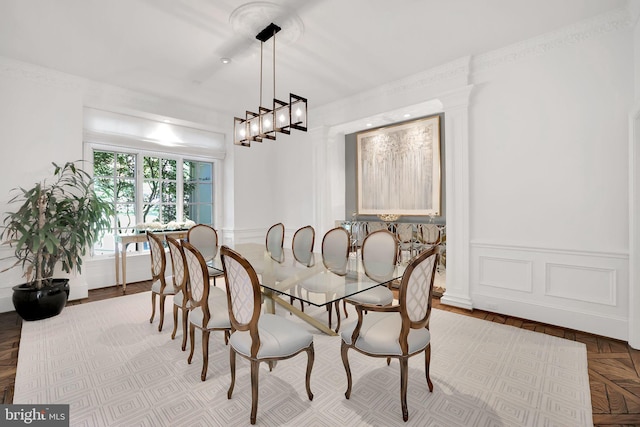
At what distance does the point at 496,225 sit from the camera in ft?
11.5

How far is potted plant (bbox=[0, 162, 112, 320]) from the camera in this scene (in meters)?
3.24

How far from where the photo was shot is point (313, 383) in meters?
2.12

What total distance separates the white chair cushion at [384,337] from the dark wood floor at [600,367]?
1.05m

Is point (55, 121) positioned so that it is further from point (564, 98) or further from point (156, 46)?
point (564, 98)

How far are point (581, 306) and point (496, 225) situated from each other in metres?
1.07

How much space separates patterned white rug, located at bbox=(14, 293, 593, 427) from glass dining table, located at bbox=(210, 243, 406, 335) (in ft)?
1.91

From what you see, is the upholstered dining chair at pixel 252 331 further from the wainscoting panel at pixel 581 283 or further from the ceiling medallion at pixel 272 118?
the wainscoting panel at pixel 581 283

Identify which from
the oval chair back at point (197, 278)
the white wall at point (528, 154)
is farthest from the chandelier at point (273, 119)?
the white wall at point (528, 154)

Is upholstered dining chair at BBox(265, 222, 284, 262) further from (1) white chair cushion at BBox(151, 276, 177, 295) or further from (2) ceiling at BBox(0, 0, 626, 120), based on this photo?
(2) ceiling at BBox(0, 0, 626, 120)

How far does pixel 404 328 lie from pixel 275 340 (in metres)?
0.75

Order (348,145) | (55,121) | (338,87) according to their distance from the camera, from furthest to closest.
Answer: (348,145), (338,87), (55,121)

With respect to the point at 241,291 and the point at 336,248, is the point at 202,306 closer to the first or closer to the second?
the point at 241,291

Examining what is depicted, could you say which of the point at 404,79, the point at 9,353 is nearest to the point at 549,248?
the point at 404,79

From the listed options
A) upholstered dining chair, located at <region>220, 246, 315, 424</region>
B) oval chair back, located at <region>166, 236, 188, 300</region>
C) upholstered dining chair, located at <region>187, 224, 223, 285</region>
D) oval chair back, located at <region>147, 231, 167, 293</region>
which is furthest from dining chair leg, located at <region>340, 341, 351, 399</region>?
upholstered dining chair, located at <region>187, 224, 223, 285</region>
